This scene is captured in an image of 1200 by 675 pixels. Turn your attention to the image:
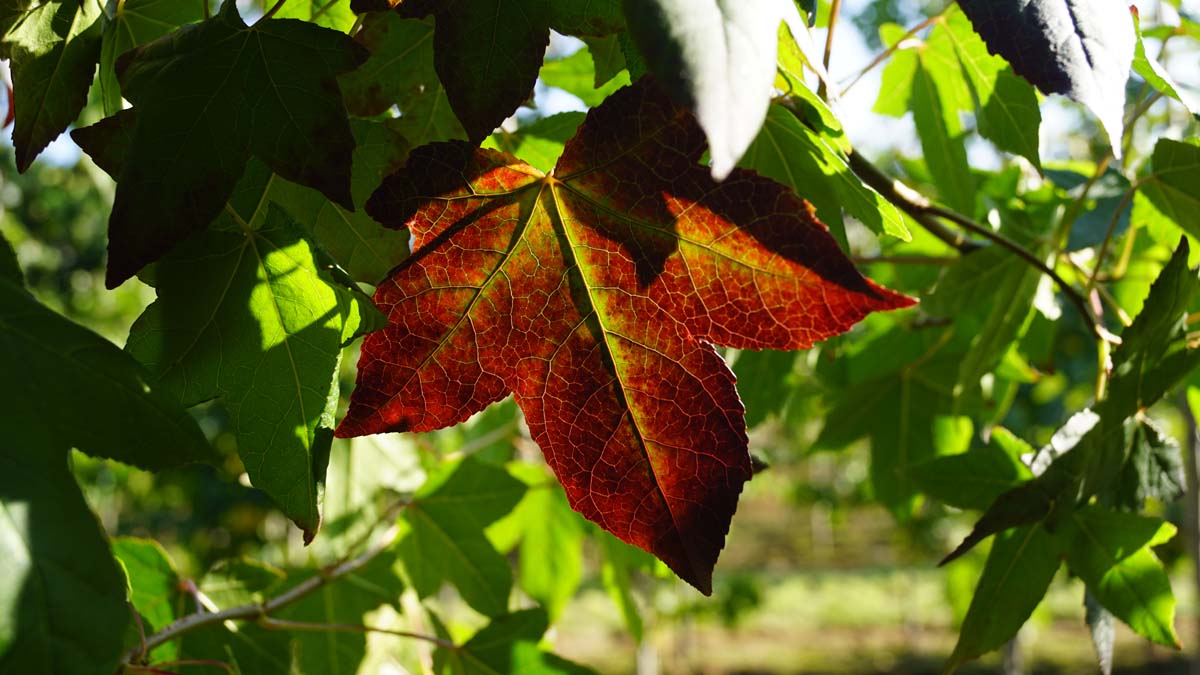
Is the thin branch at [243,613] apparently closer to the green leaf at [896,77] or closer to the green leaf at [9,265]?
the green leaf at [9,265]

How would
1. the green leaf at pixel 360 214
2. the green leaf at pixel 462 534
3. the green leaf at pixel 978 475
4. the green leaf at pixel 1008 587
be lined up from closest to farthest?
the green leaf at pixel 360 214 < the green leaf at pixel 1008 587 < the green leaf at pixel 978 475 < the green leaf at pixel 462 534

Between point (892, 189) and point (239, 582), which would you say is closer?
point (892, 189)

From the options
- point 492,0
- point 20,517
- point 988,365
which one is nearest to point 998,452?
point 988,365

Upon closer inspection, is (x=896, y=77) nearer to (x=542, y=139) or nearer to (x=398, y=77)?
(x=542, y=139)

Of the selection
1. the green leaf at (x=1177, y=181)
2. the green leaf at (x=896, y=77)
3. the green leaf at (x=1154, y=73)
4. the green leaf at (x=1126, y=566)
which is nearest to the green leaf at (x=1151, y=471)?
the green leaf at (x=1126, y=566)

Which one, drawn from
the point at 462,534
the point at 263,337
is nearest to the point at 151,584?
the point at 462,534
